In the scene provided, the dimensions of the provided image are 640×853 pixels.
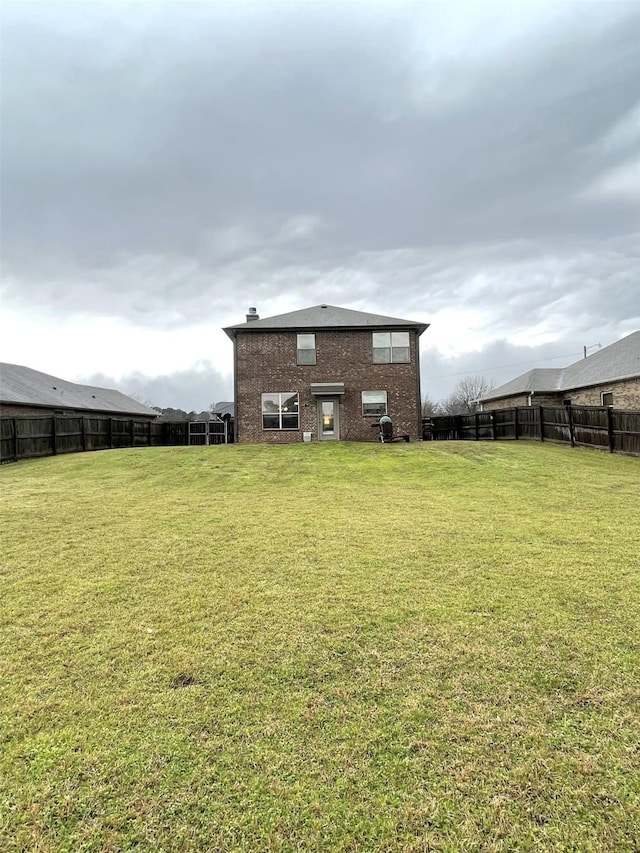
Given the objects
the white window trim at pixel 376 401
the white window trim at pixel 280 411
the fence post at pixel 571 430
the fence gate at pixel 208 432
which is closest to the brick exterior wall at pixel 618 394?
the fence post at pixel 571 430

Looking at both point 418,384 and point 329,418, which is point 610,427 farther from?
point 329,418

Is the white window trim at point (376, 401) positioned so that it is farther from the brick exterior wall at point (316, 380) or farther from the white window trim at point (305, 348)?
the white window trim at point (305, 348)

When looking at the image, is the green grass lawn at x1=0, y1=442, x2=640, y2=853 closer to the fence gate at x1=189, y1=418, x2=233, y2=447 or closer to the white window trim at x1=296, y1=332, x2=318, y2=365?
the white window trim at x1=296, y1=332, x2=318, y2=365

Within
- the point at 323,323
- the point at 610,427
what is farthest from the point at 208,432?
the point at 610,427

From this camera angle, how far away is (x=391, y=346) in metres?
20.5

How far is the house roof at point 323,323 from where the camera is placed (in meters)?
20.0

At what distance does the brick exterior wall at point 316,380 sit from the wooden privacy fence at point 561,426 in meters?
3.49

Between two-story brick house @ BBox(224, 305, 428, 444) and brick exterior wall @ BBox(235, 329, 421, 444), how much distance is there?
0.05m

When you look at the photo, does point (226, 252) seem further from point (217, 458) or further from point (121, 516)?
point (121, 516)

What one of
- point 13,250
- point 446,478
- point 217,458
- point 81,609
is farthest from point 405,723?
point 13,250

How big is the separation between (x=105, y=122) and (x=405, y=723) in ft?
52.2

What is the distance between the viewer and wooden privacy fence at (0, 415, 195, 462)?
14.4 metres

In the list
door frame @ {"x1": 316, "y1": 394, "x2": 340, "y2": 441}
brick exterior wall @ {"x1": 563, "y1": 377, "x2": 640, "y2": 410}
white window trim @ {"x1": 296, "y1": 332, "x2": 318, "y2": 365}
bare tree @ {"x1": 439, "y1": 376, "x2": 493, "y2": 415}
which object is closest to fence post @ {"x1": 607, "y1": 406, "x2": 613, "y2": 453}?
brick exterior wall @ {"x1": 563, "y1": 377, "x2": 640, "y2": 410}

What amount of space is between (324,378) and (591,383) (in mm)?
14292
